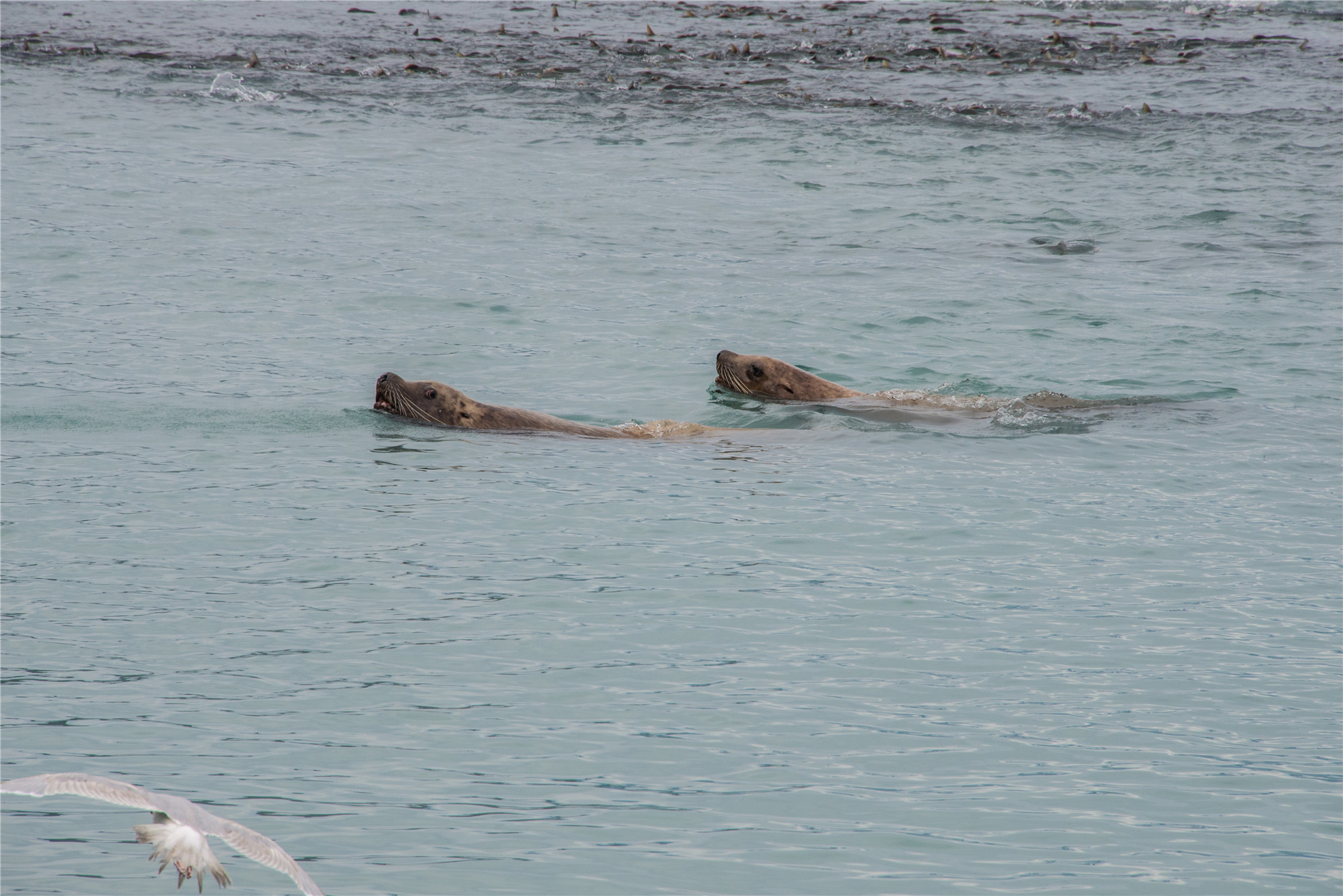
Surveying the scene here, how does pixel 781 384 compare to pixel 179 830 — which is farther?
pixel 781 384

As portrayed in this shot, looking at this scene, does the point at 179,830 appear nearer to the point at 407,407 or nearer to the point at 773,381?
the point at 407,407

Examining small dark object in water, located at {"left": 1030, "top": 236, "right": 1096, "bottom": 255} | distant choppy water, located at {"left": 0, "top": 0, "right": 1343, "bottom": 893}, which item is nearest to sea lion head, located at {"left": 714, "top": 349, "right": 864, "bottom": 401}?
distant choppy water, located at {"left": 0, "top": 0, "right": 1343, "bottom": 893}

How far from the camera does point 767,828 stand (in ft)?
15.0

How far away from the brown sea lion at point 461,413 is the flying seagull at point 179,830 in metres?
7.14

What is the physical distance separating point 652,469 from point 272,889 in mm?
4953

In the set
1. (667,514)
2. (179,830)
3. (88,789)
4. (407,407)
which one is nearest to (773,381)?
(407,407)

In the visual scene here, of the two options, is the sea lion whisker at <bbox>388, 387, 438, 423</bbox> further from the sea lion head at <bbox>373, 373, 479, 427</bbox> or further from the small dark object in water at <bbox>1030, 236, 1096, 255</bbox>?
the small dark object in water at <bbox>1030, 236, 1096, 255</bbox>

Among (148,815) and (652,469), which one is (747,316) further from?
(148,815)

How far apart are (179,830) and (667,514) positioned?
548 centimetres

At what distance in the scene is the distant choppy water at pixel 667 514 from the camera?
4691mm

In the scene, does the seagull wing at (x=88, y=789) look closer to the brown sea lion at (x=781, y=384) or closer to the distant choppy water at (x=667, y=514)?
the distant choppy water at (x=667, y=514)

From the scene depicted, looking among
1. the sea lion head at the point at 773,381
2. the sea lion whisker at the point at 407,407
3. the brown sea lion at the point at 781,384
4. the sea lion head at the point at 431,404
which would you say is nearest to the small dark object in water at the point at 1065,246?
the brown sea lion at the point at 781,384

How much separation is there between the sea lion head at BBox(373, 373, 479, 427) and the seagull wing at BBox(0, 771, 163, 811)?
7257 mm

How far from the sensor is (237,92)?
2266 centimetres
